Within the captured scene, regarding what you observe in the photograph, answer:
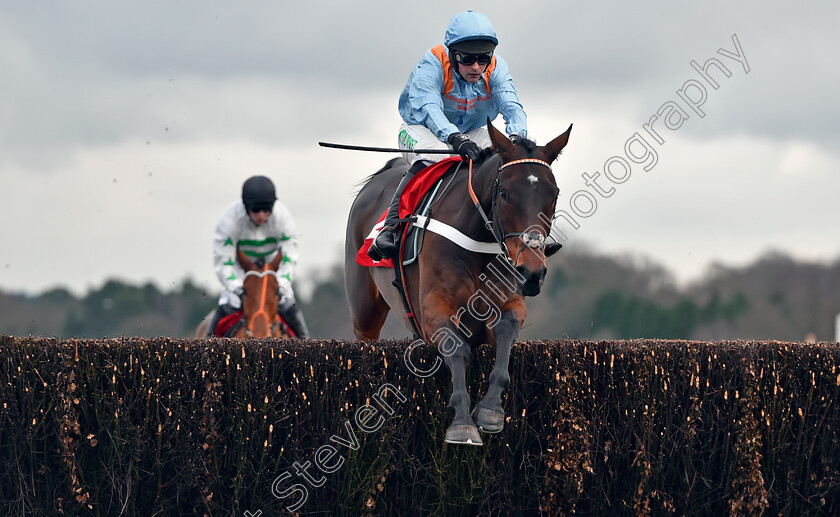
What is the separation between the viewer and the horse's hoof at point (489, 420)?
17.6 feet

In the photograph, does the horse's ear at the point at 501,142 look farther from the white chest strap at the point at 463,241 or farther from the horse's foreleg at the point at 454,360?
the horse's foreleg at the point at 454,360

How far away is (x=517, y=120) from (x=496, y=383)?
1978mm

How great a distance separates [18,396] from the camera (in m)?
5.91

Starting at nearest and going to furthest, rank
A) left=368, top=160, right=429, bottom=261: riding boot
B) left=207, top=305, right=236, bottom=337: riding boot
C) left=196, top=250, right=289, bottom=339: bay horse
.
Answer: left=368, top=160, right=429, bottom=261: riding boot < left=196, top=250, right=289, bottom=339: bay horse < left=207, top=305, right=236, bottom=337: riding boot

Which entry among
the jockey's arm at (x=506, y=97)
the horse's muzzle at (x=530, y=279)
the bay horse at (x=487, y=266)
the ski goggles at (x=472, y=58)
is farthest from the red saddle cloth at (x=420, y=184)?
the horse's muzzle at (x=530, y=279)

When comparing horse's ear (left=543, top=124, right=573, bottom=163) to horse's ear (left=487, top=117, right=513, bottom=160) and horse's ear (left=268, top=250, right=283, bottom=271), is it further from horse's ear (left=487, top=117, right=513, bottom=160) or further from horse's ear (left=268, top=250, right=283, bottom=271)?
horse's ear (left=268, top=250, right=283, bottom=271)

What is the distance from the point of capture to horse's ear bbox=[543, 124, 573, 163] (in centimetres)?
568

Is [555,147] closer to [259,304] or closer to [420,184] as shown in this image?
[420,184]

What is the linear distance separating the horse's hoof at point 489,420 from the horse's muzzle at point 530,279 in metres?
0.61

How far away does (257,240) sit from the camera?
991 centimetres

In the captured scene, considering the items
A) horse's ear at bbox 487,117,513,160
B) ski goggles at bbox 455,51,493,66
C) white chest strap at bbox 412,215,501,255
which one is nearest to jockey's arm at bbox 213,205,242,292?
ski goggles at bbox 455,51,493,66

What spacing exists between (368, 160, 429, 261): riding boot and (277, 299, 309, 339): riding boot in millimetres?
3178

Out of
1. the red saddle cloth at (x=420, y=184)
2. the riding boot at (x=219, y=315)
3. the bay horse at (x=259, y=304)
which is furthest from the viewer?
the riding boot at (x=219, y=315)

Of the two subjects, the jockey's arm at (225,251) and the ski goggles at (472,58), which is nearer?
the ski goggles at (472,58)
